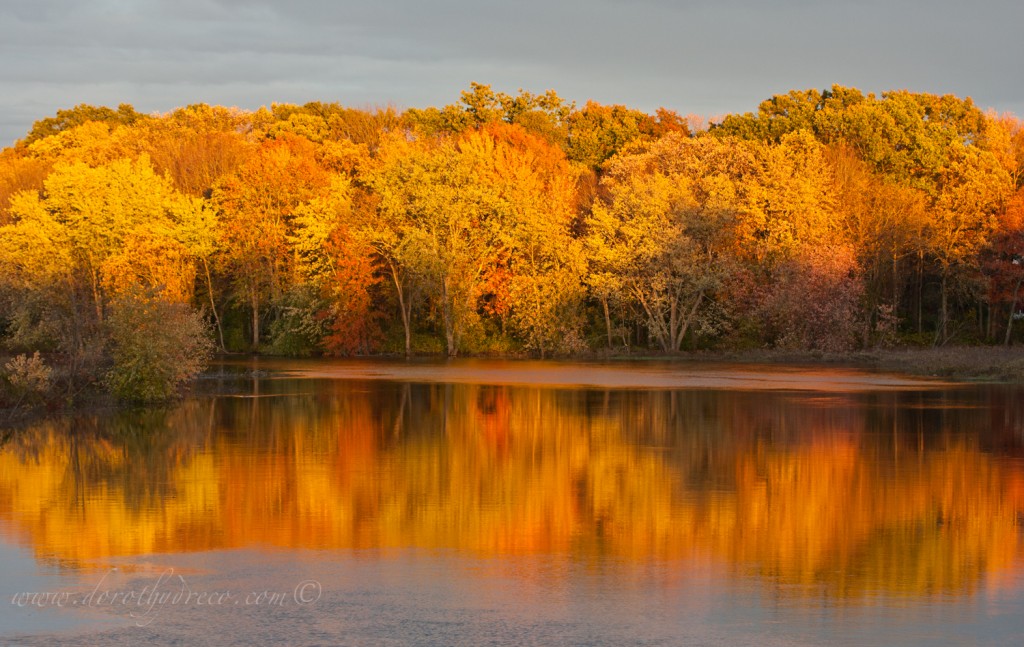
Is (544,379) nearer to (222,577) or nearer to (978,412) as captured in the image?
(978,412)

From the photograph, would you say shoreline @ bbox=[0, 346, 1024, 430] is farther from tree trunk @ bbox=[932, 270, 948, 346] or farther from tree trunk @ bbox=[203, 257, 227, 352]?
tree trunk @ bbox=[203, 257, 227, 352]

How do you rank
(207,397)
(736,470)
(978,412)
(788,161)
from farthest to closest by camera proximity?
(788,161)
(207,397)
(978,412)
(736,470)

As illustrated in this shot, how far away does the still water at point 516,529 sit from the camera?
10727 millimetres

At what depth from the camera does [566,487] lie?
1823 cm

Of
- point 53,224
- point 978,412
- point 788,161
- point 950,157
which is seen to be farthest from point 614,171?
point 978,412

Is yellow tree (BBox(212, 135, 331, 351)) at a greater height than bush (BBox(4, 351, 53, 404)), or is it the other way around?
yellow tree (BBox(212, 135, 331, 351))

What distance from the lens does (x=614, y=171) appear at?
211ft

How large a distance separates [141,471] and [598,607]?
11.4 m

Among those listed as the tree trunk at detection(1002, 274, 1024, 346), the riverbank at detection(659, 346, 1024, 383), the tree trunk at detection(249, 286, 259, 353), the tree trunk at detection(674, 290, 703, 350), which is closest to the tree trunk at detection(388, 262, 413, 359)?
the tree trunk at detection(249, 286, 259, 353)

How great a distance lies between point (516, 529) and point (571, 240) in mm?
48975

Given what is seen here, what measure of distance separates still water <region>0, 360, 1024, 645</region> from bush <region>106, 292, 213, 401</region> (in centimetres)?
291

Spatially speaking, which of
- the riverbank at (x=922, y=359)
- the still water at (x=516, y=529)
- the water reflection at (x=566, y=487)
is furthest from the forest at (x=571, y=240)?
the still water at (x=516, y=529)

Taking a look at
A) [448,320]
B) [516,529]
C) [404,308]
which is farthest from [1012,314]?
[516,529]

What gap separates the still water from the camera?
10.7m
